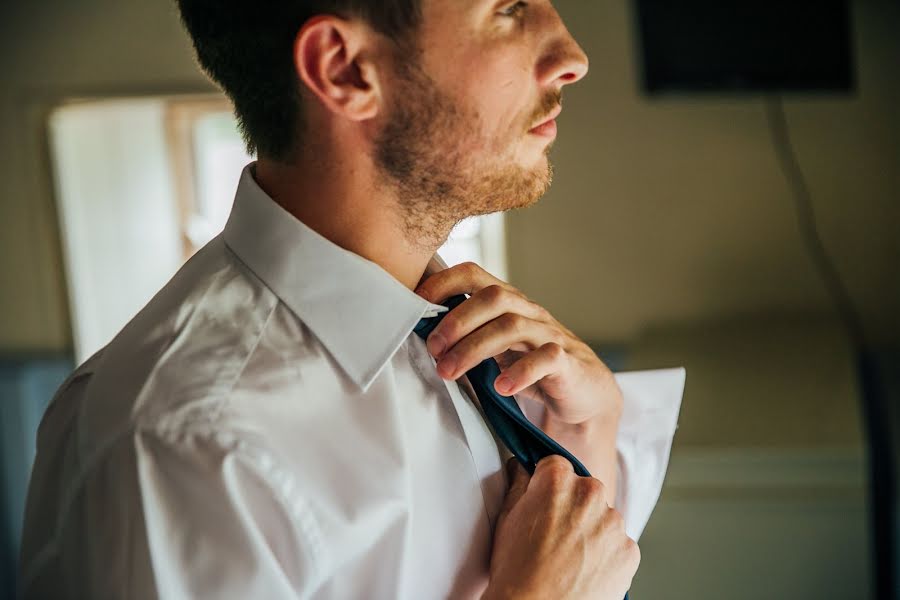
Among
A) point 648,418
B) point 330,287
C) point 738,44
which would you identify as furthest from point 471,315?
point 738,44

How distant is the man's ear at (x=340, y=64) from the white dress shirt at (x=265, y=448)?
0.13 m

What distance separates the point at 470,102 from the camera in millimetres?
990

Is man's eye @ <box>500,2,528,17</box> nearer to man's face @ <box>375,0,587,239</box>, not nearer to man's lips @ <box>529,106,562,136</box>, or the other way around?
man's face @ <box>375,0,587,239</box>

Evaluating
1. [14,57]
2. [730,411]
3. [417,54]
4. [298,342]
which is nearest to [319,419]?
[298,342]

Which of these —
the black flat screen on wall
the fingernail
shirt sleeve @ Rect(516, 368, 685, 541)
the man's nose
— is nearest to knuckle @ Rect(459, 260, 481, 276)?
the fingernail

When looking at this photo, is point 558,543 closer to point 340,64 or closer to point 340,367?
point 340,367

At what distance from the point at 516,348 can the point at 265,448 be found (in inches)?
13.2

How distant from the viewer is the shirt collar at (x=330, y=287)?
3.06 feet

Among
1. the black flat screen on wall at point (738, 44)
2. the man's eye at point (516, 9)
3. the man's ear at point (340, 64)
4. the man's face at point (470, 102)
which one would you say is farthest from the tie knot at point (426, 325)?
the black flat screen on wall at point (738, 44)

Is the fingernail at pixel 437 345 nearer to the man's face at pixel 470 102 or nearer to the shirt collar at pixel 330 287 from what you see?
the shirt collar at pixel 330 287

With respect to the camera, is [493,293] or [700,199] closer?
[493,293]

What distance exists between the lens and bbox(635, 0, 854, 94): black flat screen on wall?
2.45 metres

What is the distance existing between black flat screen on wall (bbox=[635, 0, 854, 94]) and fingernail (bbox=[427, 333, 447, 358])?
5.71 ft

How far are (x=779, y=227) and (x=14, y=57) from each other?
242cm
